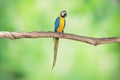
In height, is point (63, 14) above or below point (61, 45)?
above

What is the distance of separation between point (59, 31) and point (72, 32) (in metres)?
0.13

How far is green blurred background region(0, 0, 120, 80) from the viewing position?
204cm

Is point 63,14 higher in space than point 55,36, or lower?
higher

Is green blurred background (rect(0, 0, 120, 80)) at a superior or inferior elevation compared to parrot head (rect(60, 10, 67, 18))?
inferior

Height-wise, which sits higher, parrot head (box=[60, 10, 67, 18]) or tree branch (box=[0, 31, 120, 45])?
parrot head (box=[60, 10, 67, 18])

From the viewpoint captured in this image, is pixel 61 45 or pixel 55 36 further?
pixel 61 45

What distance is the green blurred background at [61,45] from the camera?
2041 mm

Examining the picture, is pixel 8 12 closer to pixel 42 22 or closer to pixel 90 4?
pixel 42 22

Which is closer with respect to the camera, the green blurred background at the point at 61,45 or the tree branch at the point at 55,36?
the tree branch at the point at 55,36

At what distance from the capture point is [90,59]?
6.94 feet

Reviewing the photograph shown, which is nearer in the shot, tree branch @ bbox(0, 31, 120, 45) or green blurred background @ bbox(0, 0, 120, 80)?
tree branch @ bbox(0, 31, 120, 45)

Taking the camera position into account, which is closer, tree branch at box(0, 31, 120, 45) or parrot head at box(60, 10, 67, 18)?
tree branch at box(0, 31, 120, 45)

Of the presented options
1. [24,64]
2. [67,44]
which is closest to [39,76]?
[24,64]

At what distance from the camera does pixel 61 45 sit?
6.84 ft
